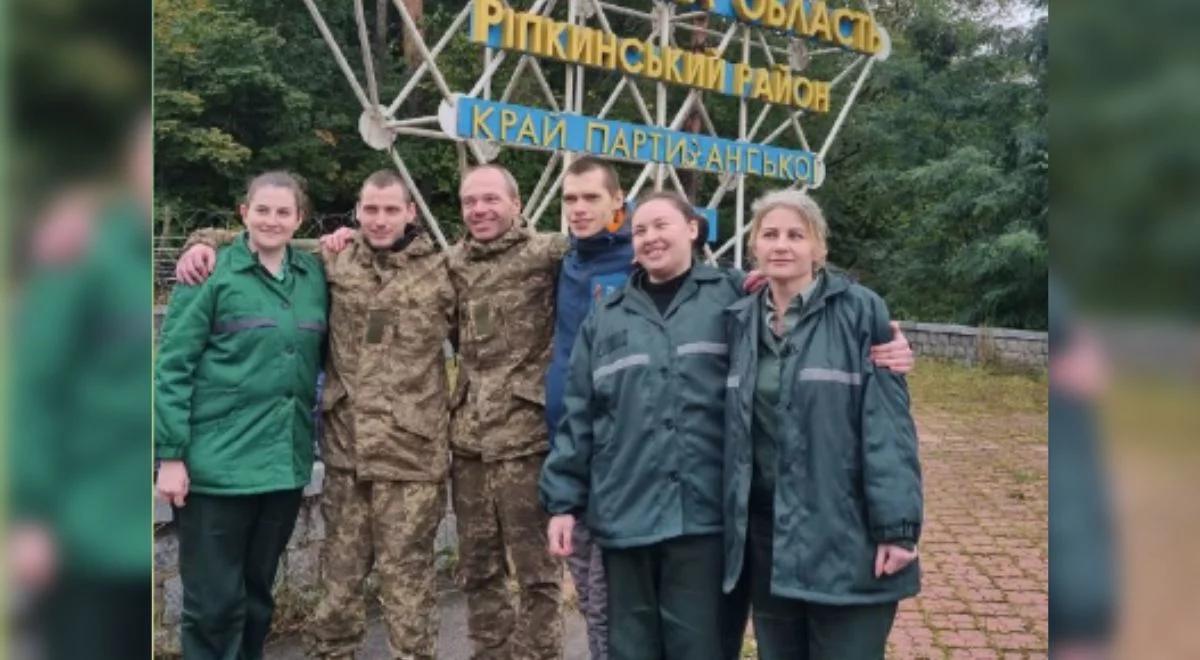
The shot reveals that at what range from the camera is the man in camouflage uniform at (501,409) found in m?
3.08

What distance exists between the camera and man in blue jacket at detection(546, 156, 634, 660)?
300 centimetres

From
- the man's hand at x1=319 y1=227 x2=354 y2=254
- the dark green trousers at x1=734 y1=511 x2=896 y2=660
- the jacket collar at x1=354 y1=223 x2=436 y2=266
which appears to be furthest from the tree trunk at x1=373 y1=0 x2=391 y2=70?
the dark green trousers at x1=734 y1=511 x2=896 y2=660

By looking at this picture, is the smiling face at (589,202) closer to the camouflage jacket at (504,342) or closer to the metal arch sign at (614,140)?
the camouflage jacket at (504,342)

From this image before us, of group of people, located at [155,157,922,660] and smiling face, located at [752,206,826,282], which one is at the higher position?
smiling face, located at [752,206,826,282]

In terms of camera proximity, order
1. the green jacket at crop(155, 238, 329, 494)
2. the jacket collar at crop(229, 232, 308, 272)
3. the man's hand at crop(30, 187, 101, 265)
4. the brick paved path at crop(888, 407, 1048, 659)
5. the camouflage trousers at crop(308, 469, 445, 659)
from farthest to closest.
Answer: the brick paved path at crop(888, 407, 1048, 659), the camouflage trousers at crop(308, 469, 445, 659), the jacket collar at crop(229, 232, 308, 272), the green jacket at crop(155, 238, 329, 494), the man's hand at crop(30, 187, 101, 265)

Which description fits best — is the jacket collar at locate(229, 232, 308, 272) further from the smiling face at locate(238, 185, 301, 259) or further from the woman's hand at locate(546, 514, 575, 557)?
the woman's hand at locate(546, 514, 575, 557)

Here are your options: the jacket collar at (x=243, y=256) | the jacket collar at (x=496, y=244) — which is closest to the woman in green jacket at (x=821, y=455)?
the jacket collar at (x=496, y=244)

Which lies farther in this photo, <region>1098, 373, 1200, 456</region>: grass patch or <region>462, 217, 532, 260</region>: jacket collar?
<region>462, 217, 532, 260</region>: jacket collar

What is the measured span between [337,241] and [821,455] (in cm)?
154

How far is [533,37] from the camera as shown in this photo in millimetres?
9094

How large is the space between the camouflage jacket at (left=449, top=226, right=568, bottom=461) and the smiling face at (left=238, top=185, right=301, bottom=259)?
1.56ft

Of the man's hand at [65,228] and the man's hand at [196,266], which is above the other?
the man's hand at [196,266]

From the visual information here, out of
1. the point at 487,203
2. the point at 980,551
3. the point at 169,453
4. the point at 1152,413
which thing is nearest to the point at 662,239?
the point at 487,203

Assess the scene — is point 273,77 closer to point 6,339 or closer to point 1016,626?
point 1016,626
